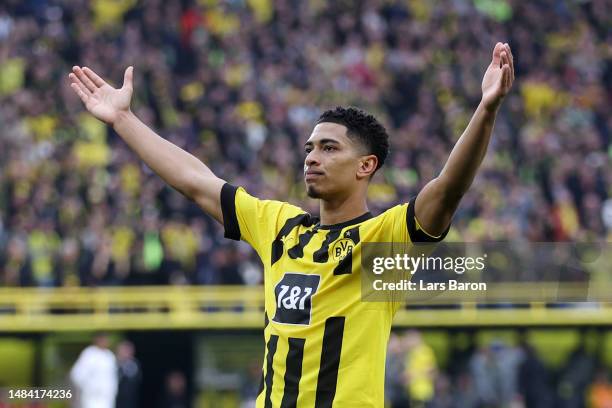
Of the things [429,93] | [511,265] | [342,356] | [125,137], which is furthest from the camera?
[429,93]

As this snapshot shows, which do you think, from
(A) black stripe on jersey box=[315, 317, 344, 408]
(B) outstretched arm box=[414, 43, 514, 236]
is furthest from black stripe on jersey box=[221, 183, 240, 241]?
(B) outstretched arm box=[414, 43, 514, 236]

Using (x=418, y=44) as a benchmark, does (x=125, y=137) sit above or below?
below

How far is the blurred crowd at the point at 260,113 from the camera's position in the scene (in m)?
16.4

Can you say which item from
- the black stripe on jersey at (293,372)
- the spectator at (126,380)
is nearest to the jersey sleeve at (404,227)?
the black stripe on jersey at (293,372)

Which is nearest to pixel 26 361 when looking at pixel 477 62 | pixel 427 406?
pixel 427 406

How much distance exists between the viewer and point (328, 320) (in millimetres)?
4863

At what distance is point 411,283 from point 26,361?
12.0 metres

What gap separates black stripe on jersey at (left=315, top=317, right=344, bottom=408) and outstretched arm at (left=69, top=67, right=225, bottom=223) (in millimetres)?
751

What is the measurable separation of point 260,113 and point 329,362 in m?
14.6

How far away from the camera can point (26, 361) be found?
1634 cm

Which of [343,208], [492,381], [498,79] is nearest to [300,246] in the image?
[343,208]

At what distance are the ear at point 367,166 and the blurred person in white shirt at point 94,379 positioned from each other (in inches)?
394

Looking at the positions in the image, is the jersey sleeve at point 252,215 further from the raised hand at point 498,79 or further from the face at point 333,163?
the raised hand at point 498,79

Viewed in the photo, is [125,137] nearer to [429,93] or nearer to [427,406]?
[427,406]
